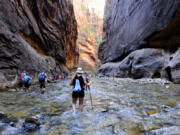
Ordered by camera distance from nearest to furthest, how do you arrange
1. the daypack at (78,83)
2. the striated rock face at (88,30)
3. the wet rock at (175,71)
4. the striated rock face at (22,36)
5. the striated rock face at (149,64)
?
the daypack at (78,83), the striated rock face at (22,36), the wet rock at (175,71), the striated rock face at (149,64), the striated rock face at (88,30)

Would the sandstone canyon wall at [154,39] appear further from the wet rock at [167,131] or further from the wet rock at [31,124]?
the wet rock at [31,124]

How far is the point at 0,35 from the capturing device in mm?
10109

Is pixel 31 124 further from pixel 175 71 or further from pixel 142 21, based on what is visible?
pixel 142 21

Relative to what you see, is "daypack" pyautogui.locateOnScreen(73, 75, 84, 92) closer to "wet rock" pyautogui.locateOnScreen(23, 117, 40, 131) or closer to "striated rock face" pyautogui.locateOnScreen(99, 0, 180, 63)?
"wet rock" pyautogui.locateOnScreen(23, 117, 40, 131)

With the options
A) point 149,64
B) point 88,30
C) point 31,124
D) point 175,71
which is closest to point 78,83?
point 31,124

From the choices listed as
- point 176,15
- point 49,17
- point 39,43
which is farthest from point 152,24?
point 49,17

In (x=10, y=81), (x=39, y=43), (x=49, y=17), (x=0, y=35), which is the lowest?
(x=10, y=81)

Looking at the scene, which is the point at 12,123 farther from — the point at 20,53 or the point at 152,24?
the point at 152,24

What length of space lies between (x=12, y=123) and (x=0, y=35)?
9.74 metres

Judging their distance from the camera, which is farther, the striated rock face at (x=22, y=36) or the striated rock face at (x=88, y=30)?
the striated rock face at (x=88, y=30)

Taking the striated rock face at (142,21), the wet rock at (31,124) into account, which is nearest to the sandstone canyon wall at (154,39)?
the striated rock face at (142,21)

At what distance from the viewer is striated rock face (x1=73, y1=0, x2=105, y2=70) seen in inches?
3345

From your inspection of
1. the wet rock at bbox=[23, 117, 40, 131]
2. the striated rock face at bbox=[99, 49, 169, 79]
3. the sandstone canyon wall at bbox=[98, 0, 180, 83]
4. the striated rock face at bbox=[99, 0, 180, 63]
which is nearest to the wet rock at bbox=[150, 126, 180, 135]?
the wet rock at bbox=[23, 117, 40, 131]

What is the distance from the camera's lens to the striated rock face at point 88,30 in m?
85.0
